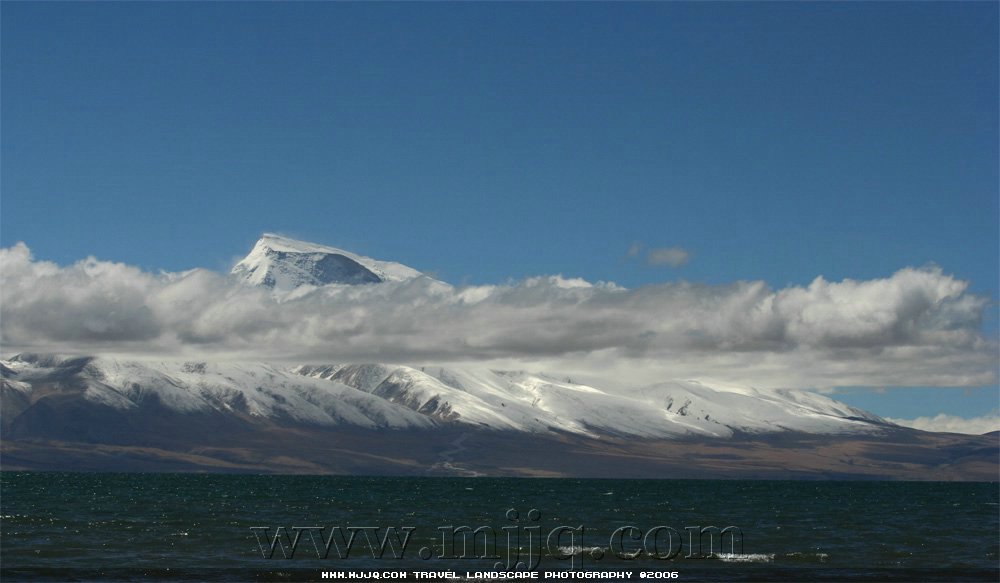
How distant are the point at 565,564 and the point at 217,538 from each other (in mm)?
37307

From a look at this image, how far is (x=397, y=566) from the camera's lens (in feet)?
279

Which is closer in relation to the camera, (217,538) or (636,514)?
(217,538)

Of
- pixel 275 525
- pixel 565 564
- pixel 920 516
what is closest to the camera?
pixel 565 564

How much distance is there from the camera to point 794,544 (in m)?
112

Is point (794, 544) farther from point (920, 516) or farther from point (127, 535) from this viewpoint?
point (920, 516)

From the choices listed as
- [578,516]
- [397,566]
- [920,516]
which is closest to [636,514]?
[578,516]

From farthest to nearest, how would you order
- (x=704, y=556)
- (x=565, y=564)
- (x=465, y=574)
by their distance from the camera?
(x=704, y=556), (x=565, y=564), (x=465, y=574)

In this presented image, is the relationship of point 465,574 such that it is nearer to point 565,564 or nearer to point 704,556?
point 565,564

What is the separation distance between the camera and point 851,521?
158625 millimetres

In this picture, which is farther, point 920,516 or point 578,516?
point 920,516

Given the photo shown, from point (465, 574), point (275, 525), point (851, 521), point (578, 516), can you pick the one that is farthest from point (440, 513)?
point (465, 574)

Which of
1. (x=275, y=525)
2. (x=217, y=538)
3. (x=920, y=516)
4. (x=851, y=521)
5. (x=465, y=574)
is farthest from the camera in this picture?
(x=920, y=516)

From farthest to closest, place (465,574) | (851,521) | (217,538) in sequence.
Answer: (851,521), (217,538), (465,574)

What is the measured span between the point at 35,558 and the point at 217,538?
2137cm
